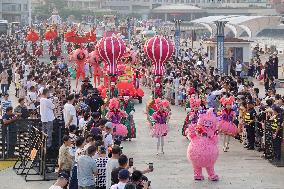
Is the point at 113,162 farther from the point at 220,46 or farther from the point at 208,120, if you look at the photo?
the point at 220,46

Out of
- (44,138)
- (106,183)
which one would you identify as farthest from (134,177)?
(44,138)

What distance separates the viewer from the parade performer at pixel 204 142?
52.6 ft

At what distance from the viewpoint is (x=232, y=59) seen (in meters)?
40.0

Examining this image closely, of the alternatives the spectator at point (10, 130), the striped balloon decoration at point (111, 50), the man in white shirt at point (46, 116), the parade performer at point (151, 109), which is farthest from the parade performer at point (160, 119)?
the striped balloon decoration at point (111, 50)

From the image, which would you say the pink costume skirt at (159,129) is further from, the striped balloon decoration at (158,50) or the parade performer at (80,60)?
the parade performer at (80,60)

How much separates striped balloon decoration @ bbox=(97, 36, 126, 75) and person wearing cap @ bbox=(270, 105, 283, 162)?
823 centimetres

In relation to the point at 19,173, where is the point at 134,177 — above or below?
above

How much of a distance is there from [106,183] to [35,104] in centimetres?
1042

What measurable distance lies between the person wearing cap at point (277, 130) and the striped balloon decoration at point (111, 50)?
8.23 m

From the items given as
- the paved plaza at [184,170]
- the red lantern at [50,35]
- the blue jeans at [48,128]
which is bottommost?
the paved plaza at [184,170]

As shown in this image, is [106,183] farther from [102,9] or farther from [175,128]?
[102,9]

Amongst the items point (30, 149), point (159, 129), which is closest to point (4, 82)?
point (159, 129)

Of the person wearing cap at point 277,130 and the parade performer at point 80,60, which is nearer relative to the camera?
the person wearing cap at point 277,130

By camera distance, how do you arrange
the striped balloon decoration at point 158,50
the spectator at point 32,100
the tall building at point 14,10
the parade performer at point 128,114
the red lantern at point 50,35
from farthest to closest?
1. the tall building at point 14,10
2. the red lantern at point 50,35
3. the striped balloon decoration at point 158,50
4. the spectator at point 32,100
5. the parade performer at point 128,114
